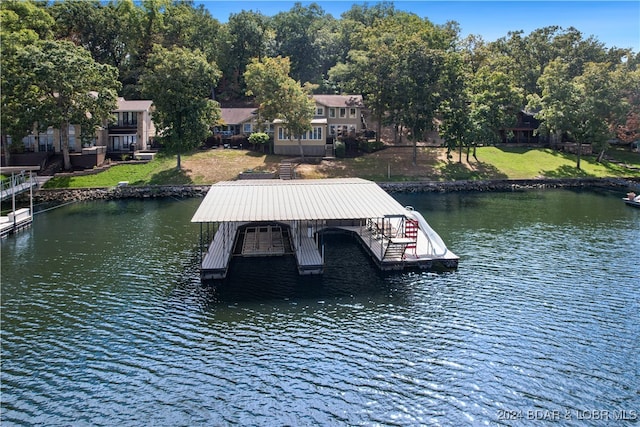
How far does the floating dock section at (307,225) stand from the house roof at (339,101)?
45745mm

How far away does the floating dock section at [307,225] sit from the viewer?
34062 mm

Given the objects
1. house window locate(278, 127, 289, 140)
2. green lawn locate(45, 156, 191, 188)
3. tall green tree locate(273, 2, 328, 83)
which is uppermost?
tall green tree locate(273, 2, 328, 83)

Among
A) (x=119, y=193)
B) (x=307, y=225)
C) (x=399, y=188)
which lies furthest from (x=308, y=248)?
(x=119, y=193)

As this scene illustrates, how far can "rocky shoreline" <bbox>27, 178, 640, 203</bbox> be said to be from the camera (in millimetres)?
64812

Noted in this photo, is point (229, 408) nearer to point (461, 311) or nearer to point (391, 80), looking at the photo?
point (461, 311)

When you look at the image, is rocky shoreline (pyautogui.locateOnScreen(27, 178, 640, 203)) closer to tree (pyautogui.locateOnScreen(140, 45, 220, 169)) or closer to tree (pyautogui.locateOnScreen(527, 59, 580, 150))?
tree (pyautogui.locateOnScreen(140, 45, 220, 169))

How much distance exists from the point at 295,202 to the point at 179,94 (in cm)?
3927

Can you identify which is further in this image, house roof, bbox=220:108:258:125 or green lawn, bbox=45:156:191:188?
house roof, bbox=220:108:258:125

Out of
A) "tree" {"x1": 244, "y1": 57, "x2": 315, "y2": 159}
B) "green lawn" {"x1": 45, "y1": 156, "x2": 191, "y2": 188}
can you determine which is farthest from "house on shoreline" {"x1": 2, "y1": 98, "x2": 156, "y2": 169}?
"tree" {"x1": 244, "y1": 57, "x2": 315, "y2": 159}

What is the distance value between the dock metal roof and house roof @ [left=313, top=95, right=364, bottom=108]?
45.5 metres

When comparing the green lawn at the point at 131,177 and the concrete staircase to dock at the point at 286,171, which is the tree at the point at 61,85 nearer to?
the green lawn at the point at 131,177

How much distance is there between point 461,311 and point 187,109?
53.3m

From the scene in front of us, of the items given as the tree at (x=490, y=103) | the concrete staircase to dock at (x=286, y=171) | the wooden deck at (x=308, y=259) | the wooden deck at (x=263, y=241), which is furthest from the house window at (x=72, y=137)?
the tree at (x=490, y=103)

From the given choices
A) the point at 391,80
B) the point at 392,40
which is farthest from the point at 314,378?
the point at 392,40
